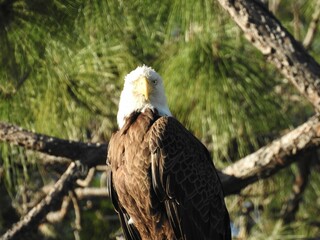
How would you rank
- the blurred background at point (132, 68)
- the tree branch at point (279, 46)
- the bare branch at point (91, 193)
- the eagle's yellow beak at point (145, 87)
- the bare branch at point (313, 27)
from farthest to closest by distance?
the bare branch at point (91, 193) → the bare branch at point (313, 27) → the blurred background at point (132, 68) → the eagle's yellow beak at point (145, 87) → the tree branch at point (279, 46)

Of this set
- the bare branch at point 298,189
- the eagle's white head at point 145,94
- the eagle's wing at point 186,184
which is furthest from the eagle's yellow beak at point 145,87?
the bare branch at point 298,189

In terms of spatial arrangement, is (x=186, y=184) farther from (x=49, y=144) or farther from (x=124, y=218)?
(x=49, y=144)

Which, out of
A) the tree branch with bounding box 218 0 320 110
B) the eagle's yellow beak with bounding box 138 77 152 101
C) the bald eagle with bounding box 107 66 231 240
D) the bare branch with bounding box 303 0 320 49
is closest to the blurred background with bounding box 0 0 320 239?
the bare branch with bounding box 303 0 320 49

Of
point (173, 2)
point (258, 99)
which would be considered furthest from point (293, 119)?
point (173, 2)

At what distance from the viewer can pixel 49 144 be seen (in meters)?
3.65

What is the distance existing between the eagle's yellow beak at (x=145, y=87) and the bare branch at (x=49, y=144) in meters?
0.26

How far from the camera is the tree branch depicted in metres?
3.43

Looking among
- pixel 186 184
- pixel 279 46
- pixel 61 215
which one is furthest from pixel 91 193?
pixel 279 46

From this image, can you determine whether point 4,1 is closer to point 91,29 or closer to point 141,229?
point 91,29

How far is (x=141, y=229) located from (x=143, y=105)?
45cm

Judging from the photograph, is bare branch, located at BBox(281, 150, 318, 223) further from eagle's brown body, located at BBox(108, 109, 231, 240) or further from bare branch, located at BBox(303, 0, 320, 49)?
eagle's brown body, located at BBox(108, 109, 231, 240)

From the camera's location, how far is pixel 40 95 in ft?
13.5

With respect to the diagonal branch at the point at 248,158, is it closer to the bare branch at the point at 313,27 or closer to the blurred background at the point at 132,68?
the blurred background at the point at 132,68

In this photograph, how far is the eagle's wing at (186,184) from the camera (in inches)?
140
